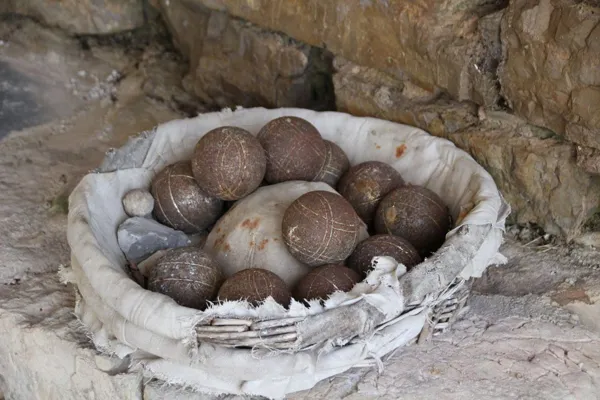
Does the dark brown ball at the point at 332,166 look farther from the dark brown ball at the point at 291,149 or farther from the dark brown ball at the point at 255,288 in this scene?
the dark brown ball at the point at 255,288

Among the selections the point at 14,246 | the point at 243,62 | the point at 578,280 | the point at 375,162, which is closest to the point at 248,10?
the point at 243,62

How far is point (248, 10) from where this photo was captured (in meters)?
3.69

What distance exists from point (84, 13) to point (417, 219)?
106 inches

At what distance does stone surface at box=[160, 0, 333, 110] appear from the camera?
3629mm

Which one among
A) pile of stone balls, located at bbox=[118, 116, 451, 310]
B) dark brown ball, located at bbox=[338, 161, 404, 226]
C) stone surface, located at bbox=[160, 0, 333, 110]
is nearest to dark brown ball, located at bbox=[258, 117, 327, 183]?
pile of stone balls, located at bbox=[118, 116, 451, 310]

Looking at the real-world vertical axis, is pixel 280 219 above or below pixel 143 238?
above

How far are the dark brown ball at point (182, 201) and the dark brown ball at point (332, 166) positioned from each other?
0.45 m

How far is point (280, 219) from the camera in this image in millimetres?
2744

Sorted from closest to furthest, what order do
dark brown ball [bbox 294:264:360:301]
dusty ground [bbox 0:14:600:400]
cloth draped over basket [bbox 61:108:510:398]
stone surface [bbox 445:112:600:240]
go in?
cloth draped over basket [bbox 61:108:510:398] < dusty ground [bbox 0:14:600:400] < dark brown ball [bbox 294:264:360:301] < stone surface [bbox 445:112:600:240]

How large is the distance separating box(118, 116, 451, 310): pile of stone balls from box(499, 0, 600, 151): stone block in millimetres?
518

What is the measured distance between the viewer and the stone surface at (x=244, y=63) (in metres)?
3.63

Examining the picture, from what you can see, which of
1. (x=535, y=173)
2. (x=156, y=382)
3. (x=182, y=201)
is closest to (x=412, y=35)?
(x=535, y=173)

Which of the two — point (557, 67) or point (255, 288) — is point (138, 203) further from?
point (557, 67)

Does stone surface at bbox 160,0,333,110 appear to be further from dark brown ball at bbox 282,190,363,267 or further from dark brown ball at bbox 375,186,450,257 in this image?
dark brown ball at bbox 282,190,363,267
